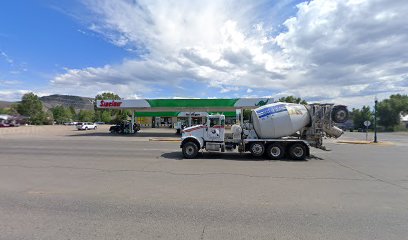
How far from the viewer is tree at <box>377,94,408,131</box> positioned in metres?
88.6

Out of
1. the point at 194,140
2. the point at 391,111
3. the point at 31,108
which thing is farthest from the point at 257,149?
the point at 31,108

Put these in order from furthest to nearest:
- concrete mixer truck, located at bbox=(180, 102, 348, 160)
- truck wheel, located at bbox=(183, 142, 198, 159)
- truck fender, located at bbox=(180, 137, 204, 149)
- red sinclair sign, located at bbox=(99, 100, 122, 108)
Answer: red sinclair sign, located at bbox=(99, 100, 122, 108)
truck fender, located at bbox=(180, 137, 204, 149)
concrete mixer truck, located at bbox=(180, 102, 348, 160)
truck wheel, located at bbox=(183, 142, 198, 159)

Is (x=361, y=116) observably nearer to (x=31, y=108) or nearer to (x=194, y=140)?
(x=194, y=140)

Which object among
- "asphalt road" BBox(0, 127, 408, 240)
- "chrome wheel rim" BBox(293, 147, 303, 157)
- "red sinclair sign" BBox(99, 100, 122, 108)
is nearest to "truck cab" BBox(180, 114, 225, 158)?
"chrome wheel rim" BBox(293, 147, 303, 157)

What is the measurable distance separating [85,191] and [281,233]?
5.18 m

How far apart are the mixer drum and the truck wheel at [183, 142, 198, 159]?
11.9 feet

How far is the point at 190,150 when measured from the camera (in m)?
15.4

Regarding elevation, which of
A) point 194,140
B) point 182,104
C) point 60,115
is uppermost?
point 60,115

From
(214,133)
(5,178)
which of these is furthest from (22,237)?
(214,133)

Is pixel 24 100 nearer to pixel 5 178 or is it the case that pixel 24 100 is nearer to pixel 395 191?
pixel 5 178

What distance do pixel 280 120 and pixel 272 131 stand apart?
725 millimetres

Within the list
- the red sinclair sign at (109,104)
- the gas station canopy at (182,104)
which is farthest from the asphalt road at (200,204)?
the red sinclair sign at (109,104)

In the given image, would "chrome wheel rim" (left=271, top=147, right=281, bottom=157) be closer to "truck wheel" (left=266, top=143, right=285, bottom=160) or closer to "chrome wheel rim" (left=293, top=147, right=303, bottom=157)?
"truck wheel" (left=266, top=143, right=285, bottom=160)

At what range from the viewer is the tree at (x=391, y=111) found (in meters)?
88.6
